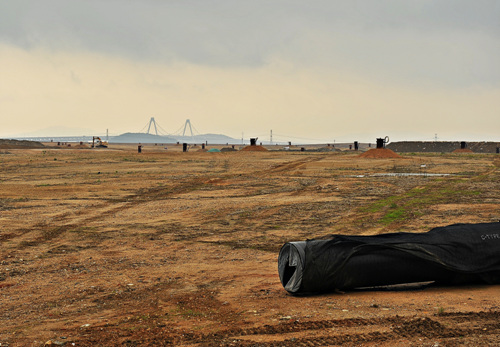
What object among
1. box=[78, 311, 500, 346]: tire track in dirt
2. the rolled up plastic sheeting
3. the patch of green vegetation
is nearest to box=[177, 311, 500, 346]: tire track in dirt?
box=[78, 311, 500, 346]: tire track in dirt

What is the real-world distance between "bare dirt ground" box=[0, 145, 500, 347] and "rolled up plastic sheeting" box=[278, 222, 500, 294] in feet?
0.68

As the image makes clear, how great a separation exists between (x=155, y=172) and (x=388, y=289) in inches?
925

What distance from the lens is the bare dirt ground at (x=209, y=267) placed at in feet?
18.6

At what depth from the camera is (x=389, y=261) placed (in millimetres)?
6918

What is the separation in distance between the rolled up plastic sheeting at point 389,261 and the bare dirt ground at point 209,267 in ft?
0.68

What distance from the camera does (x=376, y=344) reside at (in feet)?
17.0

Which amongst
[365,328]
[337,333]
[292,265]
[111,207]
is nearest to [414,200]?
[111,207]

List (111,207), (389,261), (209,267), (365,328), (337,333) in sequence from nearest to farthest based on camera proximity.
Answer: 1. (337,333)
2. (365,328)
3. (389,261)
4. (209,267)
5. (111,207)

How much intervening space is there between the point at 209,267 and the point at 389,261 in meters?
3.63

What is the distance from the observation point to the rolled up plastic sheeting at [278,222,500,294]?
6.82 m

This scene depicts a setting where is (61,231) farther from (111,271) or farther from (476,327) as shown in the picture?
(476,327)

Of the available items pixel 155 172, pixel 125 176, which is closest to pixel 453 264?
pixel 125 176

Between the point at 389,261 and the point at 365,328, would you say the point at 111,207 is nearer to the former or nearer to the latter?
the point at 389,261

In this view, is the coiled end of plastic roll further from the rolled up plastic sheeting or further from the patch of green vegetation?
the patch of green vegetation
